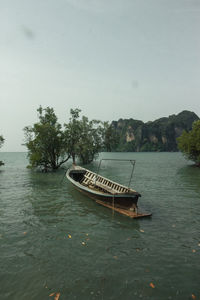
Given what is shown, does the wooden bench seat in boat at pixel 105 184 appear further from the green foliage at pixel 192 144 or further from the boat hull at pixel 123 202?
the green foliage at pixel 192 144

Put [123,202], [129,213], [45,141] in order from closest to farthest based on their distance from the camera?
1. [129,213]
2. [123,202]
3. [45,141]

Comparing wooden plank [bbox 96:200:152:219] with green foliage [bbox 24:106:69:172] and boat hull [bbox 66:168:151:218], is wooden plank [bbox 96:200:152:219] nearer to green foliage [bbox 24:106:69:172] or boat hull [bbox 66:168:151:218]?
boat hull [bbox 66:168:151:218]

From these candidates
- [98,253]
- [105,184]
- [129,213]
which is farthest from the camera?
[105,184]

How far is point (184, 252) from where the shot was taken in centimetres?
834

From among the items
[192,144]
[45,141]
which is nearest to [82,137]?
[45,141]

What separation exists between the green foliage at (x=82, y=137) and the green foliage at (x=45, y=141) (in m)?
3.04

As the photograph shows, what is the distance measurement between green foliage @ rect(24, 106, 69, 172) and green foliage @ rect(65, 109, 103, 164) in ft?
9.97

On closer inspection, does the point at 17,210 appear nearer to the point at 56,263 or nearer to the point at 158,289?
the point at 56,263

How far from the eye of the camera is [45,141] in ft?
129

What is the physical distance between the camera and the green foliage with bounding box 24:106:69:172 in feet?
126

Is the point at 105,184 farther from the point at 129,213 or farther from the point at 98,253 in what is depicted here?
the point at 98,253

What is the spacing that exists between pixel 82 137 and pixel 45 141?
13.4m


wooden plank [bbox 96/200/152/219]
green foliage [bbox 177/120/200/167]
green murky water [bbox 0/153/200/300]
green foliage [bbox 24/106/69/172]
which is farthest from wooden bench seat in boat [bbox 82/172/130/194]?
green foliage [bbox 177/120/200/167]

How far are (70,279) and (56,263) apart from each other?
1.21 meters
